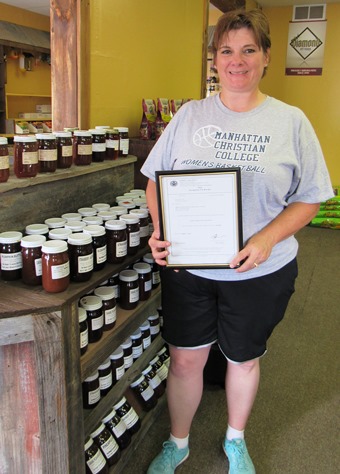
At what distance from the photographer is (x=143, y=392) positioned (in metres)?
1.88

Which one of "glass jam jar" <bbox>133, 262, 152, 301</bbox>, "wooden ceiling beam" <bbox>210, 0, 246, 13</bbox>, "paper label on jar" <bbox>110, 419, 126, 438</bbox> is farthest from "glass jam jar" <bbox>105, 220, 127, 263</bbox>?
"wooden ceiling beam" <bbox>210, 0, 246, 13</bbox>

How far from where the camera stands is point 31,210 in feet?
4.75

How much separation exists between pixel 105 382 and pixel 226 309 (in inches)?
20.8

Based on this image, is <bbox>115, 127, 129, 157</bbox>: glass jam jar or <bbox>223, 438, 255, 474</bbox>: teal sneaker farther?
<bbox>115, 127, 129, 157</bbox>: glass jam jar

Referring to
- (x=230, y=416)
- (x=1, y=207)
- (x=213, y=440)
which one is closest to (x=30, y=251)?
(x=1, y=207)

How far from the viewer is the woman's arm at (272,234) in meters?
1.27

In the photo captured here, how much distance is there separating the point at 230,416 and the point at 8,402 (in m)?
0.83

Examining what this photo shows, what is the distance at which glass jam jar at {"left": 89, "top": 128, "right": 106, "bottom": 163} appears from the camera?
68.6 inches

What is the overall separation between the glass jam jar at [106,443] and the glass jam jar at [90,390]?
13 centimetres

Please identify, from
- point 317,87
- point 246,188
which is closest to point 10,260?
point 246,188

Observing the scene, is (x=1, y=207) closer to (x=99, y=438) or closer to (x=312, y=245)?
(x=99, y=438)

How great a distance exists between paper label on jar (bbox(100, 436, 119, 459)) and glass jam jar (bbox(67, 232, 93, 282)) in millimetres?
676

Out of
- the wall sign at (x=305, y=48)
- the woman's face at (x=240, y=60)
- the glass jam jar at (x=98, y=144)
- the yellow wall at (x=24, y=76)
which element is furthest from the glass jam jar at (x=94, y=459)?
the yellow wall at (x=24, y=76)

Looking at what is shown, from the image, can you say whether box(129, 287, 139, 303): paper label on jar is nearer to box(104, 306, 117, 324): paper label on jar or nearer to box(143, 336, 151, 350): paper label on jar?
box(104, 306, 117, 324): paper label on jar
